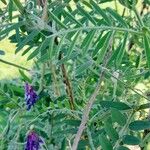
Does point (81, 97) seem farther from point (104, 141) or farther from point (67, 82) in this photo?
point (104, 141)

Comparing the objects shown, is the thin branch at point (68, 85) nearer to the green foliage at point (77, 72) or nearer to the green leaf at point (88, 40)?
the green foliage at point (77, 72)

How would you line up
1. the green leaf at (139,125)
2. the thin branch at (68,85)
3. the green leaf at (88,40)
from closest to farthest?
the green leaf at (88,40)
the green leaf at (139,125)
the thin branch at (68,85)

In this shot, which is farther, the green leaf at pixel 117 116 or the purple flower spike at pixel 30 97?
the purple flower spike at pixel 30 97

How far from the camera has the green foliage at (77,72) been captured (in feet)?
2.24

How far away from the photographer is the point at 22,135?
1.12 meters

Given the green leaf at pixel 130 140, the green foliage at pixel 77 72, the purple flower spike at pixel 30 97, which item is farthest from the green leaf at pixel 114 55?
the purple flower spike at pixel 30 97

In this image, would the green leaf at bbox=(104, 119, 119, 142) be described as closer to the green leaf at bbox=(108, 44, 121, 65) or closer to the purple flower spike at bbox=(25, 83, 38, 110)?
the green leaf at bbox=(108, 44, 121, 65)

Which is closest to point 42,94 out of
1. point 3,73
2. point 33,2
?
point 33,2

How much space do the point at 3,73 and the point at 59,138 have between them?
300cm

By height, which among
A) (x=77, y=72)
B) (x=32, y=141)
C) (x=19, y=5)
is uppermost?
(x=19, y=5)

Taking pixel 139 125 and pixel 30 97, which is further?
pixel 30 97

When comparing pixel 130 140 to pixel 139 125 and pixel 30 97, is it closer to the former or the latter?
pixel 139 125

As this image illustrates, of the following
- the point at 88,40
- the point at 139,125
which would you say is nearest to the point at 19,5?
the point at 88,40

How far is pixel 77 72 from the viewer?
79 cm
